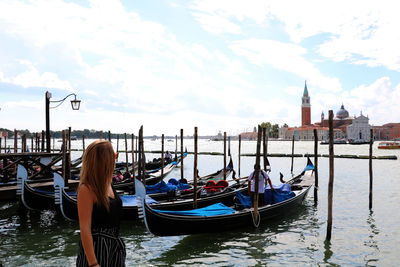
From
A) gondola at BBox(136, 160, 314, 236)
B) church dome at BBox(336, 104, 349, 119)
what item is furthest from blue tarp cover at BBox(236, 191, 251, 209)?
church dome at BBox(336, 104, 349, 119)

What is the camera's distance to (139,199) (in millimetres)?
5195

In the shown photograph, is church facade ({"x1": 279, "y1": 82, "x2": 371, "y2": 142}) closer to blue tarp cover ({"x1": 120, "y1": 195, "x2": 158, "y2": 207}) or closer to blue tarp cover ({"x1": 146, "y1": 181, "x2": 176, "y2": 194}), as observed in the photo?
blue tarp cover ({"x1": 146, "y1": 181, "x2": 176, "y2": 194})

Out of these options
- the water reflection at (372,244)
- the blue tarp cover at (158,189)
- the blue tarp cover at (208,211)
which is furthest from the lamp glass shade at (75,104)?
the water reflection at (372,244)

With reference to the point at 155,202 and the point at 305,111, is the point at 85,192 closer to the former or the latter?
the point at 155,202

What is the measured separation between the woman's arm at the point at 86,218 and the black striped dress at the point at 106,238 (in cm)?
6

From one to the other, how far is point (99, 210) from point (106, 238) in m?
0.22

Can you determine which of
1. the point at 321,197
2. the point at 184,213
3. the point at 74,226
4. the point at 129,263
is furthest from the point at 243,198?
the point at 321,197

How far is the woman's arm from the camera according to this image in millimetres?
1762

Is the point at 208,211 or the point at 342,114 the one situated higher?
the point at 342,114

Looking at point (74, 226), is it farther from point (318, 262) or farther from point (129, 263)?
point (318, 262)

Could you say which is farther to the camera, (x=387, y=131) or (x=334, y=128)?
(x=387, y=131)

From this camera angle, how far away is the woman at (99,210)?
1.77 metres

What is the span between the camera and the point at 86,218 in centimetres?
180

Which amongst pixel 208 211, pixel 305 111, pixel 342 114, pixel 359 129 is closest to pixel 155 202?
pixel 208 211
